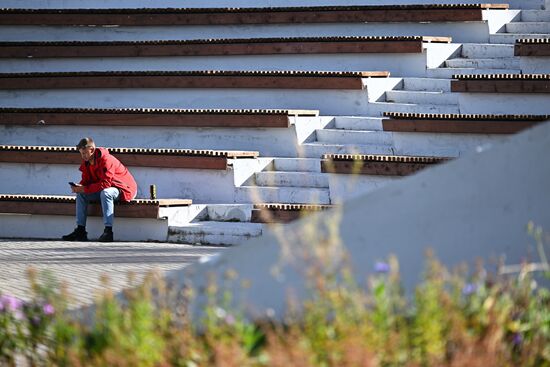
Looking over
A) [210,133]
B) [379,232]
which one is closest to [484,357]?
[379,232]

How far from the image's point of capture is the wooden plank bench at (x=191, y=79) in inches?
557

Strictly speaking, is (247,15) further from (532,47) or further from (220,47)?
(532,47)

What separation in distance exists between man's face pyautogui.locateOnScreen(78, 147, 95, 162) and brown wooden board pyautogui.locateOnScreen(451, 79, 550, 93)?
4029 mm

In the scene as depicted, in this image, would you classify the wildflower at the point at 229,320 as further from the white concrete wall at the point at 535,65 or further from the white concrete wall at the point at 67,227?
the white concrete wall at the point at 535,65

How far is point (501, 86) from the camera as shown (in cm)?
1321

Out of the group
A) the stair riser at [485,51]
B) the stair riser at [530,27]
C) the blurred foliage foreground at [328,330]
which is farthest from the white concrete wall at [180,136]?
the blurred foliage foreground at [328,330]

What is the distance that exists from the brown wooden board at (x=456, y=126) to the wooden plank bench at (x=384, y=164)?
0.58 meters

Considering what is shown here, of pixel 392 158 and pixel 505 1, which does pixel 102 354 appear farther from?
pixel 505 1

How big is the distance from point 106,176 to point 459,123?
3690mm

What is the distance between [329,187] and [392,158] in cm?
84

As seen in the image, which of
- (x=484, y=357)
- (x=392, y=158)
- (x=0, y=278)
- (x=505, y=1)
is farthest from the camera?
(x=505, y=1)

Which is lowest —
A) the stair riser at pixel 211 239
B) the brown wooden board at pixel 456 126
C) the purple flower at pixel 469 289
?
the stair riser at pixel 211 239

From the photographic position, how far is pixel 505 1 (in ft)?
51.6

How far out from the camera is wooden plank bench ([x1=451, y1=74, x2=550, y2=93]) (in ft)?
42.7
